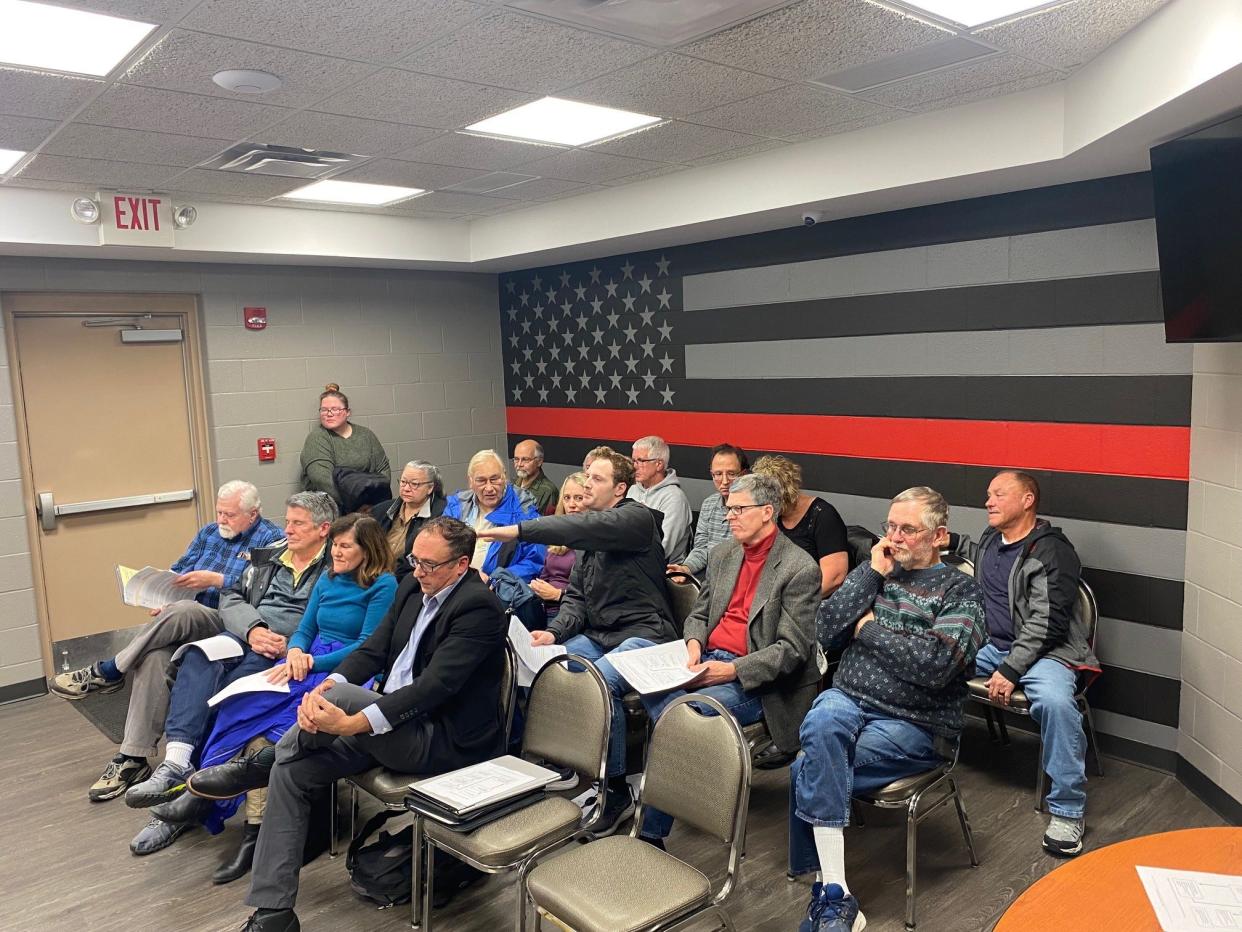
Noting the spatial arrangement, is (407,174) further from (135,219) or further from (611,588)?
(611,588)

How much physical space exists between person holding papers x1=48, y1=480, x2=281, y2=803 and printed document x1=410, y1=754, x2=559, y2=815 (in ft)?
5.70

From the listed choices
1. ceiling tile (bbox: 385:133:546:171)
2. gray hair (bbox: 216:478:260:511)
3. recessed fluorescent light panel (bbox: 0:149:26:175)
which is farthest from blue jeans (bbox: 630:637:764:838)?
recessed fluorescent light panel (bbox: 0:149:26:175)

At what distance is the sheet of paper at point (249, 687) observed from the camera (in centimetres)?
338

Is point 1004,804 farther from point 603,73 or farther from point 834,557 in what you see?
point 603,73

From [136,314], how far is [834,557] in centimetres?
460

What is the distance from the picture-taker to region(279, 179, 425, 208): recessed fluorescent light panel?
5043 millimetres

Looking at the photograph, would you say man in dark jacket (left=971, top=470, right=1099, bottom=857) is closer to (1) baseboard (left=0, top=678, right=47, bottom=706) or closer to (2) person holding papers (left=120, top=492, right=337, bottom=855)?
(2) person holding papers (left=120, top=492, right=337, bottom=855)

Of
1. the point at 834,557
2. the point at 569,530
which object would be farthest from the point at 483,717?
the point at 834,557

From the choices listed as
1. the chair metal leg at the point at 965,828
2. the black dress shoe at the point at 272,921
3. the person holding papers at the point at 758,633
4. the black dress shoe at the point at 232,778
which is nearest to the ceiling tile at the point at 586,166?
the person holding papers at the point at 758,633

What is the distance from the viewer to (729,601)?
3572 millimetres

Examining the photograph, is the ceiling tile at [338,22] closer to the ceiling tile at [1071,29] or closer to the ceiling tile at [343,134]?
the ceiling tile at [343,134]

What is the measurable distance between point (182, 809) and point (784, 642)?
7.64ft

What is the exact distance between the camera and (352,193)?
5.29 meters

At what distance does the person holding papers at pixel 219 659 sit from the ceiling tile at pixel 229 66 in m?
1.65
